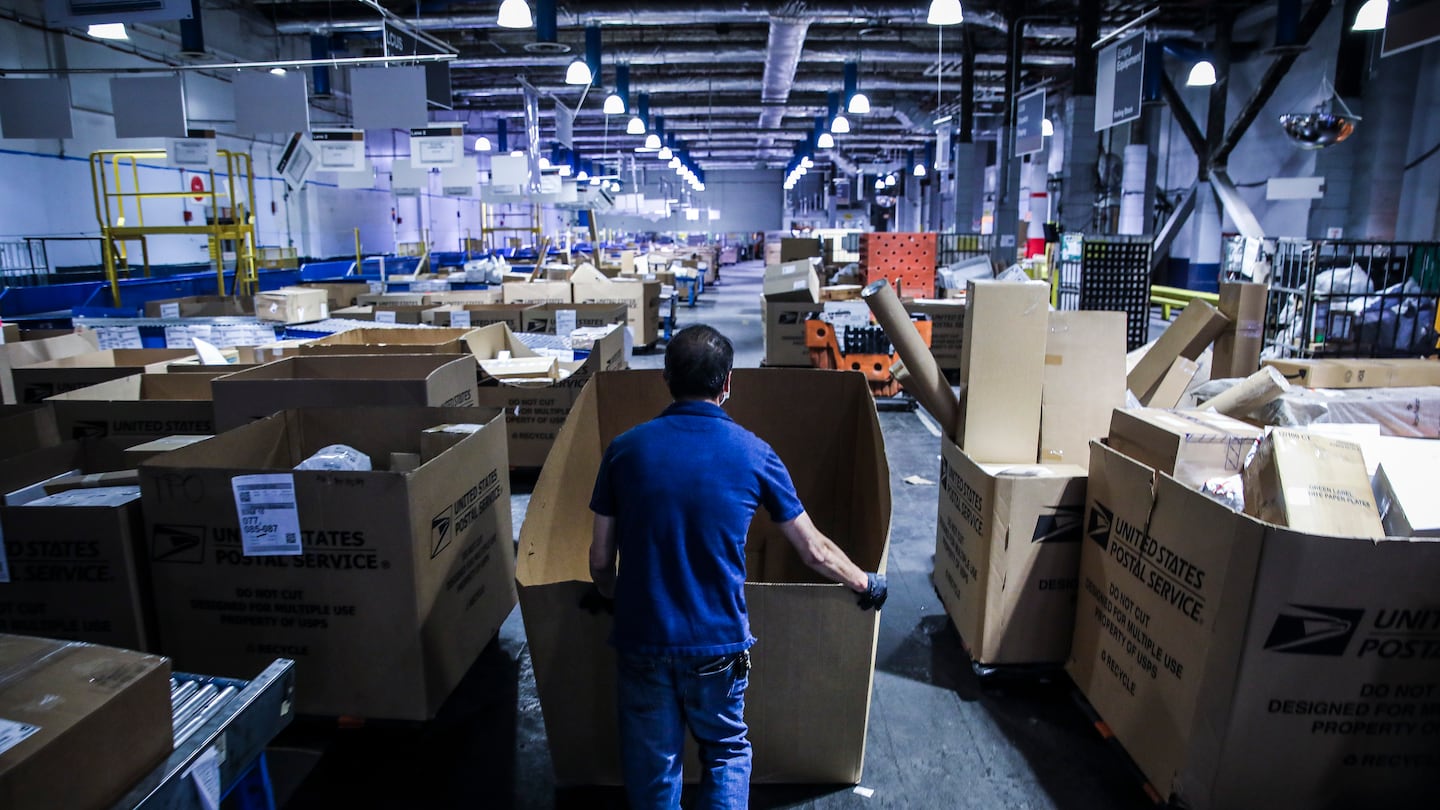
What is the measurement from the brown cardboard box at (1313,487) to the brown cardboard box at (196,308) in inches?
274

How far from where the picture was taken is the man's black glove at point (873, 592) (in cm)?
184

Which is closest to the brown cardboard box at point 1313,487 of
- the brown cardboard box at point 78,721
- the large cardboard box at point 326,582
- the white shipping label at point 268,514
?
the large cardboard box at point 326,582

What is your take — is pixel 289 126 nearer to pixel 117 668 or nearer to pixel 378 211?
pixel 117 668

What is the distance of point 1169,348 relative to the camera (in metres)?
3.48

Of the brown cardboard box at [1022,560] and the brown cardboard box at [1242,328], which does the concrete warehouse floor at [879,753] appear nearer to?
the brown cardboard box at [1022,560]

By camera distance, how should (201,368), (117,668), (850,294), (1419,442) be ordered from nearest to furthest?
(117,668) < (1419,442) < (201,368) < (850,294)

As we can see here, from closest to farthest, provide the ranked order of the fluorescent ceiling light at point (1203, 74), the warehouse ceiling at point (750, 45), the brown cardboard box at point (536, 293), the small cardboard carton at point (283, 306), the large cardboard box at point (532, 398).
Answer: the large cardboard box at point (532, 398), the small cardboard carton at point (283, 306), the brown cardboard box at point (536, 293), the fluorescent ceiling light at point (1203, 74), the warehouse ceiling at point (750, 45)

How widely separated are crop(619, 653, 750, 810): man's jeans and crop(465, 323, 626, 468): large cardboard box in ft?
9.83

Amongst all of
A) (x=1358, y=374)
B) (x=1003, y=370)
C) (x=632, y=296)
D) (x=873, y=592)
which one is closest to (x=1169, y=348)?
(x=1358, y=374)

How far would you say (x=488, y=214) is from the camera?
1026 inches

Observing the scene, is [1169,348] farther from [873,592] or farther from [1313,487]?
[873,592]

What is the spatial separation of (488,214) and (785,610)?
2626cm

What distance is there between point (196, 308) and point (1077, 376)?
6563 mm

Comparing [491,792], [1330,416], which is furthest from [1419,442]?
[491,792]
